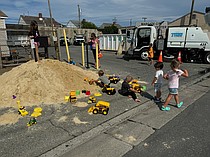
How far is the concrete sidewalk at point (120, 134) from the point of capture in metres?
2.80

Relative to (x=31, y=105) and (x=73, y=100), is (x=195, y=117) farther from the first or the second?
(x=31, y=105)

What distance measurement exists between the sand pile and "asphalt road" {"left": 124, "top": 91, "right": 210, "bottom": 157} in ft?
9.12

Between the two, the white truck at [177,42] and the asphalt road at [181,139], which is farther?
the white truck at [177,42]

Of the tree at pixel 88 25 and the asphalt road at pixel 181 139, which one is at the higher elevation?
the tree at pixel 88 25

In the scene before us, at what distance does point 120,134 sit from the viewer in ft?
10.9

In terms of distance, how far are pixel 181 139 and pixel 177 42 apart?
10.9m

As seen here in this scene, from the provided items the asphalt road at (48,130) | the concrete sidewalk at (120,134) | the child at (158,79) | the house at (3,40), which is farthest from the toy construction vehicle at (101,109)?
the house at (3,40)

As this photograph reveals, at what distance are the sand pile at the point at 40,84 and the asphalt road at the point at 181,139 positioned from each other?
2.78 metres

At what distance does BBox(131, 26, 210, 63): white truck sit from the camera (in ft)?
38.8

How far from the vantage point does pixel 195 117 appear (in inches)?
157

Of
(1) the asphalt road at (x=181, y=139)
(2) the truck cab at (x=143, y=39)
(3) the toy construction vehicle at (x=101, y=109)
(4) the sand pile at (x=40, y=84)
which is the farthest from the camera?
(2) the truck cab at (x=143, y=39)

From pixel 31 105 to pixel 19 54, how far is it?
21.4ft

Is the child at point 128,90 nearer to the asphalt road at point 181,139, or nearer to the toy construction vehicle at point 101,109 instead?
the toy construction vehicle at point 101,109

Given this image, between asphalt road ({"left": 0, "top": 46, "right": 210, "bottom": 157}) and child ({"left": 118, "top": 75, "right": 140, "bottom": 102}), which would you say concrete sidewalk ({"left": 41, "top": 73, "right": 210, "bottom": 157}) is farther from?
child ({"left": 118, "top": 75, "right": 140, "bottom": 102})
